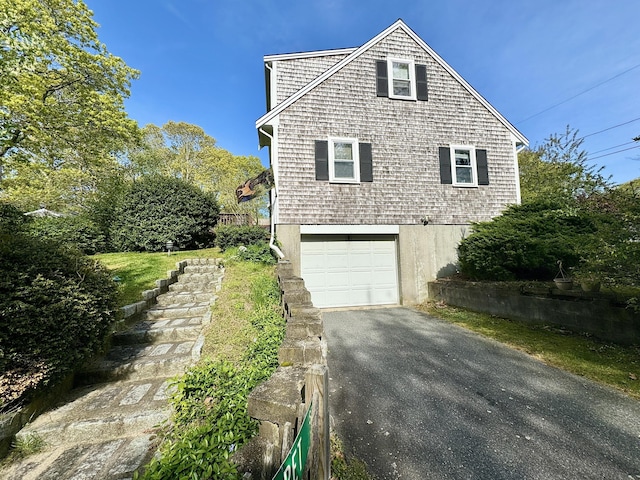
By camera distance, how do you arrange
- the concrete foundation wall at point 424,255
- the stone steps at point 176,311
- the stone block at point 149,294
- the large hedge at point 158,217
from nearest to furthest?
the stone steps at point 176,311
the stone block at point 149,294
the concrete foundation wall at point 424,255
the large hedge at point 158,217

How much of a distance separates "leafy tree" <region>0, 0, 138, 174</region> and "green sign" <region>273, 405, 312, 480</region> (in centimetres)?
992

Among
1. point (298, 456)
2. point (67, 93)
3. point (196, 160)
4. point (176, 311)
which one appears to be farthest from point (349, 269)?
point (196, 160)

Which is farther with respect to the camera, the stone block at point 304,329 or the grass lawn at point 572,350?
the grass lawn at point 572,350

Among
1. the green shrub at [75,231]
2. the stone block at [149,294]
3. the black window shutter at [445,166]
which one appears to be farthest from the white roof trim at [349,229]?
the green shrub at [75,231]

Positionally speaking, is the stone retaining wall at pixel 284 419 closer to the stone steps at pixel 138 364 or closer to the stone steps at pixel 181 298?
the stone steps at pixel 138 364

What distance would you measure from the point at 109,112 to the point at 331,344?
10.8m

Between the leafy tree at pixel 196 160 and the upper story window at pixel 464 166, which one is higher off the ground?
the leafy tree at pixel 196 160

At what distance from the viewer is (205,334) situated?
141 inches

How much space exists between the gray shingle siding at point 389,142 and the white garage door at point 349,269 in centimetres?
70

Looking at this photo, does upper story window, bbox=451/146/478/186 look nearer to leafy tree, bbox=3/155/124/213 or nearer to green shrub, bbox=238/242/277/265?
green shrub, bbox=238/242/277/265

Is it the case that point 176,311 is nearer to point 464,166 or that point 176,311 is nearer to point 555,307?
point 555,307

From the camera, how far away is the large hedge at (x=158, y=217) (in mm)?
9609

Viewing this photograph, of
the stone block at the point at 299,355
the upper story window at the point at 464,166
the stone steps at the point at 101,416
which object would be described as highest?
the upper story window at the point at 464,166

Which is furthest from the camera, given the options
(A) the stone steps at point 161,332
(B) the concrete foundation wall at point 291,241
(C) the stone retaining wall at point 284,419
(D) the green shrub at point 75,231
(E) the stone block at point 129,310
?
(D) the green shrub at point 75,231
